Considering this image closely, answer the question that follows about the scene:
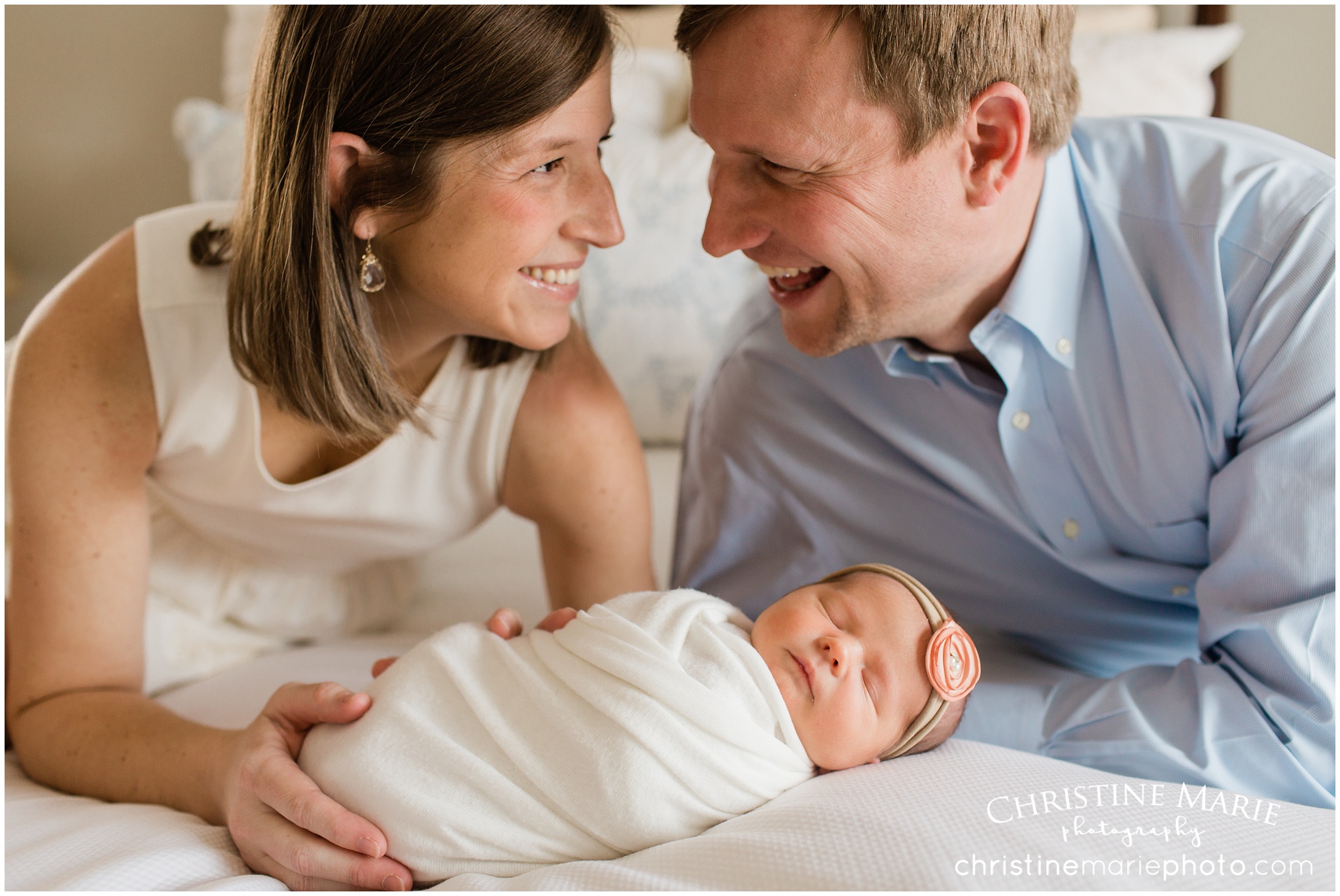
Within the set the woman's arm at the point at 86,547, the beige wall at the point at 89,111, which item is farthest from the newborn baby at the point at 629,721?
the beige wall at the point at 89,111

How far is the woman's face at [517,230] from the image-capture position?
1146 mm

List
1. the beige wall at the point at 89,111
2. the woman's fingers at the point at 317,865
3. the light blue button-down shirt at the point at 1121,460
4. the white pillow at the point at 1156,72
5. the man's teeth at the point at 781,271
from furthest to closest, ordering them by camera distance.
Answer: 1. the beige wall at the point at 89,111
2. the white pillow at the point at 1156,72
3. the man's teeth at the point at 781,271
4. the light blue button-down shirt at the point at 1121,460
5. the woman's fingers at the point at 317,865

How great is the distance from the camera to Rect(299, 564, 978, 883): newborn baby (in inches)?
36.1

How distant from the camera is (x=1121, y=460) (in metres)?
1.31

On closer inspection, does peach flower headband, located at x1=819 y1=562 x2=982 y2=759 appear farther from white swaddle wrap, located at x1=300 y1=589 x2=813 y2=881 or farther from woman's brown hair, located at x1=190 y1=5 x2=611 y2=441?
woman's brown hair, located at x1=190 y1=5 x2=611 y2=441

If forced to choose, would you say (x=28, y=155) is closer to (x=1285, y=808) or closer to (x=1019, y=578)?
(x=1019, y=578)

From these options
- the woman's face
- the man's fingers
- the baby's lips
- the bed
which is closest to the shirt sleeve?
the bed

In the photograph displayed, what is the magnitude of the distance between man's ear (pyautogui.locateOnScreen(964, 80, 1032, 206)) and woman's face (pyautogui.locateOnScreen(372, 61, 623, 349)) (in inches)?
18.6

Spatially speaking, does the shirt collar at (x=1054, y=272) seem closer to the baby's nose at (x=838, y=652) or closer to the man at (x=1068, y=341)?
the man at (x=1068, y=341)

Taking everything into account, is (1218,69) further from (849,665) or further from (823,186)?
(849,665)

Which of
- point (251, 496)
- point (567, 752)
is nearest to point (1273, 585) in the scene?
point (567, 752)

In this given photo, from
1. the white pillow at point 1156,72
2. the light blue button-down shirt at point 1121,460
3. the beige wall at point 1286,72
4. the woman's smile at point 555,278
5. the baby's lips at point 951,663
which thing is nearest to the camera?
the baby's lips at point 951,663

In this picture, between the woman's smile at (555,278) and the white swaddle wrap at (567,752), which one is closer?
the white swaddle wrap at (567,752)

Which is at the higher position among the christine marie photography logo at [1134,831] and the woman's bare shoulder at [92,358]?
the woman's bare shoulder at [92,358]
